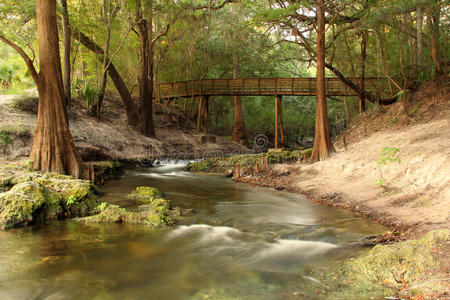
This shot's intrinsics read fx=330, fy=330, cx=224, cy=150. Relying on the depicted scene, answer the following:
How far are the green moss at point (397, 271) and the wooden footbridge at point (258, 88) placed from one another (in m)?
16.1

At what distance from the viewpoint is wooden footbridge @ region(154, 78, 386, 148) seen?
808 inches

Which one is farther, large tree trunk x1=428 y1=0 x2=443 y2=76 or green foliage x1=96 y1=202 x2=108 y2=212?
large tree trunk x1=428 y1=0 x2=443 y2=76

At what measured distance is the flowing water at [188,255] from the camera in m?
3.83

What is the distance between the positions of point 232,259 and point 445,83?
1301 cm

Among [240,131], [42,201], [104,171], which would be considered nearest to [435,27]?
[104,171]

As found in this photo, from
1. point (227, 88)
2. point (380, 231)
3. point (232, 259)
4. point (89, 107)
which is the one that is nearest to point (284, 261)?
point (232, 259)

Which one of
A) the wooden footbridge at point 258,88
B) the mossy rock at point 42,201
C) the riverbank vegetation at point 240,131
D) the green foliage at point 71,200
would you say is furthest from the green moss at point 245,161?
the green foliage at point 71,200

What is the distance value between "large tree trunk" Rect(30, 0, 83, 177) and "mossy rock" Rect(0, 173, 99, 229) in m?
1.51

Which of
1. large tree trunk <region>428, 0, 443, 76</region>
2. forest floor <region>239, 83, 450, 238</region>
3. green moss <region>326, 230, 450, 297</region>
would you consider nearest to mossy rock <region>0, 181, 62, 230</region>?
green moss <region>326, 230, 450, 297</region>

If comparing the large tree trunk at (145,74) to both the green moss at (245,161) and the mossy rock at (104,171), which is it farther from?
the mossy rock at (104,171)

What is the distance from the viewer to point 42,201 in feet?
20.3

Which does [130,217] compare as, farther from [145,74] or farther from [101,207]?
[145,74]

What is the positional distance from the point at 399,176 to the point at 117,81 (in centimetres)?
1599

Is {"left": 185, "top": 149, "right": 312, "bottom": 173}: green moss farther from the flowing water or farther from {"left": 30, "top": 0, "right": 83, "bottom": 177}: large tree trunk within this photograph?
{"left": 30, "top": 0, "right": 83, "bottom": 177}: large tree trunk
